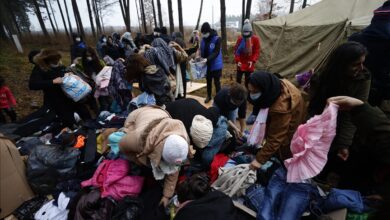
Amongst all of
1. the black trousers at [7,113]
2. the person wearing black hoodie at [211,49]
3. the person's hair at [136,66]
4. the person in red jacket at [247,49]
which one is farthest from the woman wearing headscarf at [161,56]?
the black trousers at [7,113]

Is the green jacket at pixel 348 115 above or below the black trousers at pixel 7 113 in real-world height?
above

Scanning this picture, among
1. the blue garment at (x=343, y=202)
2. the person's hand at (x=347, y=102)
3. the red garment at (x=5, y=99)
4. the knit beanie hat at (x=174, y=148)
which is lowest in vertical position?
the blue garment at (x=343, y=202)

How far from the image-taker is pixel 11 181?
7.72 feet

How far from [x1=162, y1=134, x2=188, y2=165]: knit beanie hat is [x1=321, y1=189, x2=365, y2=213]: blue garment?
4.46 ft

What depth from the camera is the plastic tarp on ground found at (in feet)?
17.7

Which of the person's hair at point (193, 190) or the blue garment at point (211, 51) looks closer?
the person's hair at point (193, 190)

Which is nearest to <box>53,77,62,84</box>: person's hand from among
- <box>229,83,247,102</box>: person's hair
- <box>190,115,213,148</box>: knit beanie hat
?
<box>190,115,213,148</box>: knit beanie hat

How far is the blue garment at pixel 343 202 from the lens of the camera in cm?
194

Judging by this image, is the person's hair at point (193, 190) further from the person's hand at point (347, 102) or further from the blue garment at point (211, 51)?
the blue garment at point (211, 51)

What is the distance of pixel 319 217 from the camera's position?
1.97 meters

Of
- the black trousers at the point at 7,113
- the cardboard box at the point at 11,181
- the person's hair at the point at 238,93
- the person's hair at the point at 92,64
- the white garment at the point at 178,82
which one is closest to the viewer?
the cardboard box at the point at 11,181

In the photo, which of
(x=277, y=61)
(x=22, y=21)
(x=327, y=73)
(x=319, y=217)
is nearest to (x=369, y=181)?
(x=319, y=217)

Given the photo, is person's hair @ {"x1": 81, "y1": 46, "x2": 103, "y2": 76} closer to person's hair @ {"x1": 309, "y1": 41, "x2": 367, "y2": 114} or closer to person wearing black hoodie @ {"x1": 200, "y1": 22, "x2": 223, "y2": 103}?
person wearing black hoodie @ {"x1": 200, "y1": 22, "x2": 223, "y2": 103}

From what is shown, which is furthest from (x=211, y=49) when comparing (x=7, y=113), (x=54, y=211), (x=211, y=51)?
(x=7, y=113)
